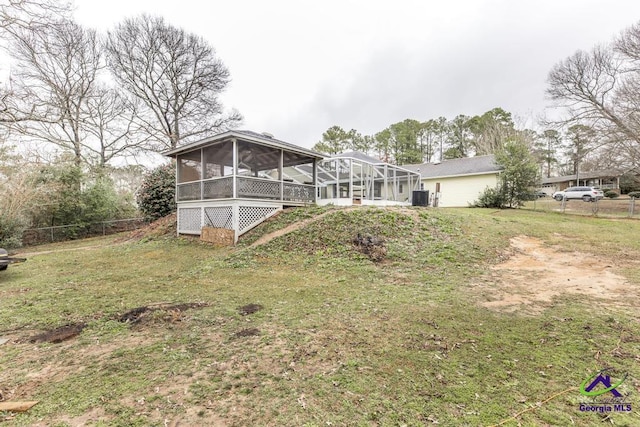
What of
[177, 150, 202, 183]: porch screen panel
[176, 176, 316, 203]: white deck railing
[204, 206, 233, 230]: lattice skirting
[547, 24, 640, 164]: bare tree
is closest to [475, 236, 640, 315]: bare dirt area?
[176, 176, 316, 203]: white deck railing

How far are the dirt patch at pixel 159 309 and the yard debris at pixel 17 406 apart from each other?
1622 mm

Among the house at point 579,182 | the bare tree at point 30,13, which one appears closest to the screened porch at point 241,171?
the bare tree at point 30,13

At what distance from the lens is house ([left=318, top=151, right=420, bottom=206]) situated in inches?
542

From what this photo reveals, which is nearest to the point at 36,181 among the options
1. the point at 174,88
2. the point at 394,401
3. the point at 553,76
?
the point at 174,88

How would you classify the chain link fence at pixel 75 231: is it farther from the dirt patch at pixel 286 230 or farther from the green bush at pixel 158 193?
the dirt patch at pixel 286 230

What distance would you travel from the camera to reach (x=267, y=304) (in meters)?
4.46

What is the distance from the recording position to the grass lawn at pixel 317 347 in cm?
207

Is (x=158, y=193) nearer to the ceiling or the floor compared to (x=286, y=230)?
nearer to the ceiling

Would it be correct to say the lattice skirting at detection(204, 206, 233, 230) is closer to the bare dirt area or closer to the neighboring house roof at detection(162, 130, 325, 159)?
the neighboring house roof at detection(162, 130, 325, 159)

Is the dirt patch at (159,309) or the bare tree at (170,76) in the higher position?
the bare tree at (170,76)

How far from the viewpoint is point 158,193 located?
1557 centimetres

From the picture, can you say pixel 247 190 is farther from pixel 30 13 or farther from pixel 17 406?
pixel 30 13

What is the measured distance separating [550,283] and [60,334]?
786 centimetres

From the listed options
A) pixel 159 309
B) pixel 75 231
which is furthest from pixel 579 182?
pixel 75 231
